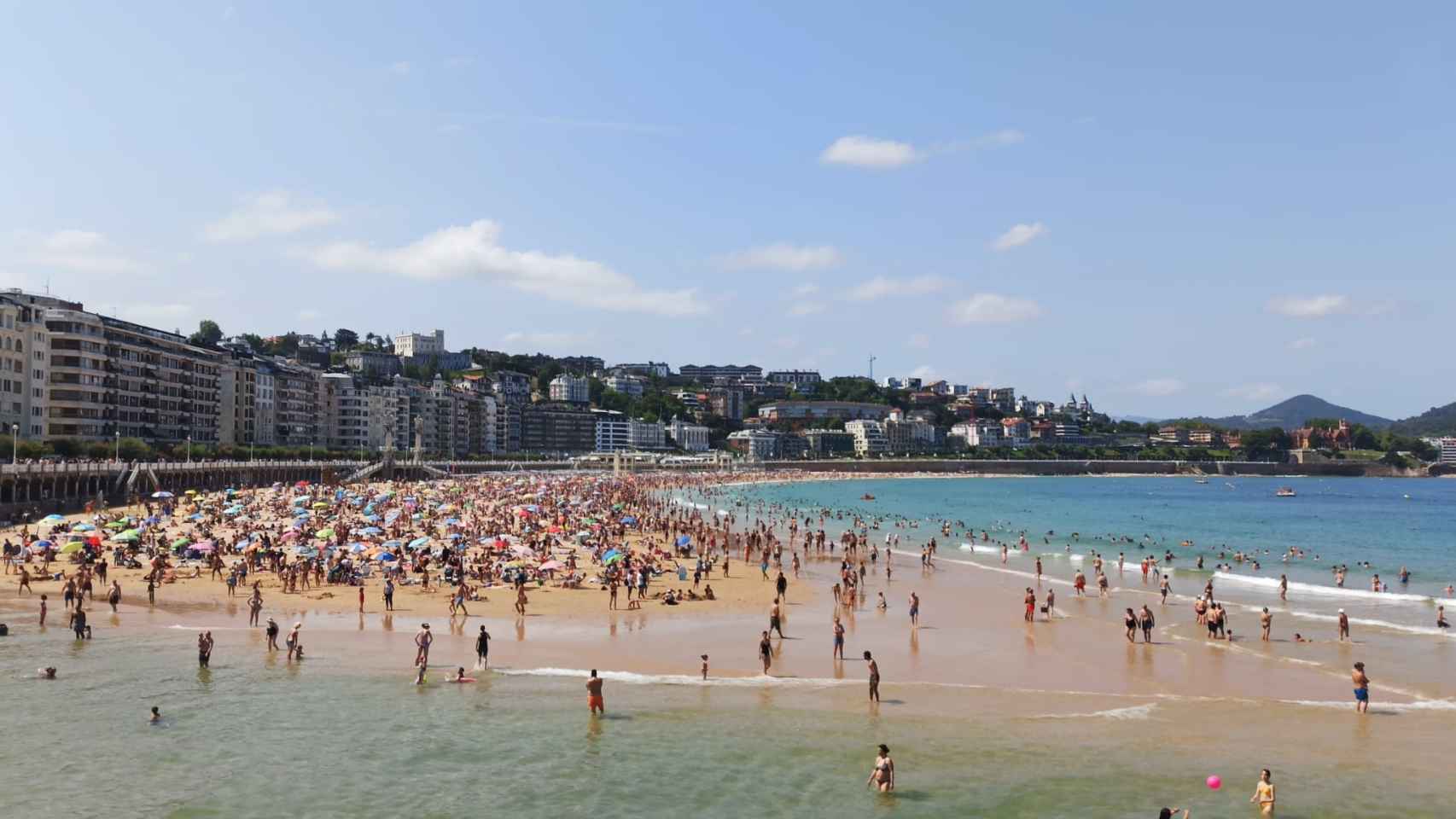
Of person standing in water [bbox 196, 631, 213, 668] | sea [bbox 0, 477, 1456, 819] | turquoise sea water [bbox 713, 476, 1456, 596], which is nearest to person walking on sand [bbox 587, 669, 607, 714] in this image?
sea [bbox 0, 477, 1456, 819]

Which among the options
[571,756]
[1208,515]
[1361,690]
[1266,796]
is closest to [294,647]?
[571,756]

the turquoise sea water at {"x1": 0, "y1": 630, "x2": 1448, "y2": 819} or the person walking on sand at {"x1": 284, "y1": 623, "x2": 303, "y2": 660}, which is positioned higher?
the person walking on sand at {"x1": 284, "y1": 623, "x2": 303, "y2": 660}

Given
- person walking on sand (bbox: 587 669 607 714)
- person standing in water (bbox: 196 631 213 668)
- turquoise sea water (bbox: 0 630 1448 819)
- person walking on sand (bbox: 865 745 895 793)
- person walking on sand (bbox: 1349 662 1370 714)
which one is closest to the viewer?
turquoise sea water (bbox: 0 630 1448 819)

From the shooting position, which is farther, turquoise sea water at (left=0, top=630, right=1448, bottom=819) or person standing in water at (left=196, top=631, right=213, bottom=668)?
person standing in water at (left=196, top=631, right=213, bottom=668)

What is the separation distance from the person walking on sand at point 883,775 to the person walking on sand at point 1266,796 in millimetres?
4955

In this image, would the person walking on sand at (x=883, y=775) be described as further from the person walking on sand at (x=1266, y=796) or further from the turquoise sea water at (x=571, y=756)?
the person walking on sand at (x=1266, y=796)

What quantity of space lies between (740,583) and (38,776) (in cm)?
2416

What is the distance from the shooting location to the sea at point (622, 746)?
1438 cm

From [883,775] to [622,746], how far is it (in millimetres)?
4350

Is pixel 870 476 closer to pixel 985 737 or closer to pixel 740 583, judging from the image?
pixel 740 583

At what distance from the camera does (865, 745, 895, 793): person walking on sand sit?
1468cm

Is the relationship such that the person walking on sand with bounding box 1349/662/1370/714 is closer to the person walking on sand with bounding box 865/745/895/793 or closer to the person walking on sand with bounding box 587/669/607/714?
the person walking on sand with bounding box 865/745/895/793

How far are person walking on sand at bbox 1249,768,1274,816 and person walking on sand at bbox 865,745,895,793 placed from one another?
4.96 meters

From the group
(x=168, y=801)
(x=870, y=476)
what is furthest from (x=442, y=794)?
(x=870, y=476)
